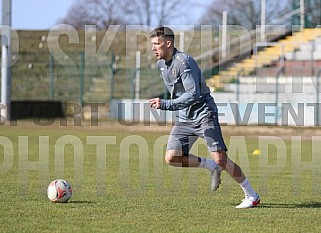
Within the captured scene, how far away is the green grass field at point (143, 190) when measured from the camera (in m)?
7.48

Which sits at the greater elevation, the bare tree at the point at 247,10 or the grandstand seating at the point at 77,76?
the bare tree at the point at 247,10

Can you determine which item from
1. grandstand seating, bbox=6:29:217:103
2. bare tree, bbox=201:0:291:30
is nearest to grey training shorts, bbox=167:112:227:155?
grandstand seating, bbox=6:29:217:103

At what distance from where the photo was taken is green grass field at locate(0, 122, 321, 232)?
748cm

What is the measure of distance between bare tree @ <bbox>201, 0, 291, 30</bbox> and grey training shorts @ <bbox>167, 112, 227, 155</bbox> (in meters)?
25.8

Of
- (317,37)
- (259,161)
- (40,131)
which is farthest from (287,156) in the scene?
(317,37)

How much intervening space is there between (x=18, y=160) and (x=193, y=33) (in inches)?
844

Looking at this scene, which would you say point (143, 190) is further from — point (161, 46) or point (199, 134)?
point (161, 46)

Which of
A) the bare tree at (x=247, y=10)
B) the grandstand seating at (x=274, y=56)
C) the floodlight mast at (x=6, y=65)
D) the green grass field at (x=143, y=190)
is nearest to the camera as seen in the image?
the green grass field at (x=143, y=190)

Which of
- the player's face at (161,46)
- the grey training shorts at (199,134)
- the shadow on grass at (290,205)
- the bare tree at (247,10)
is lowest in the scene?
the shadow on grass at (290,205)

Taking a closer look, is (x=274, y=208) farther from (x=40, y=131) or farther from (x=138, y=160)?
(x=40, y=131)

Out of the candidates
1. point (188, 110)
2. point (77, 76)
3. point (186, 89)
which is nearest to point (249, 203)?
point (188, 110)

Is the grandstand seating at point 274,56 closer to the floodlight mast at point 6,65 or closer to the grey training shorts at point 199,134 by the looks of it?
the floodlight mast at point 6,65

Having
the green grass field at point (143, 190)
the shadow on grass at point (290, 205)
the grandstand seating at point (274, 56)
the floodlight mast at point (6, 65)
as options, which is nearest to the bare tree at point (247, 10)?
the grandstand seating at point (274, 56)

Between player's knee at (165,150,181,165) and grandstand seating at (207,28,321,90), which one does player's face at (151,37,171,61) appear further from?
grandstand seating at (207,28,321,90)
